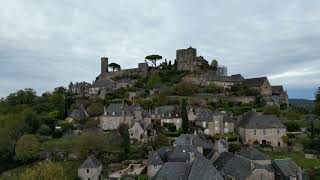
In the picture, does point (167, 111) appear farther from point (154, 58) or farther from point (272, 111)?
point (154, 58)

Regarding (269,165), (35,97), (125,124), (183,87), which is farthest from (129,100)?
(269,165)

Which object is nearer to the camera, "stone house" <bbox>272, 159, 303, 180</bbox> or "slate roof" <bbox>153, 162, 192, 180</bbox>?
"slate roof" <bbox>153, 162, 192, 180</bbox>

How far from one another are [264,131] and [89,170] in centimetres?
2573

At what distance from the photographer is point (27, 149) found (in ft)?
194

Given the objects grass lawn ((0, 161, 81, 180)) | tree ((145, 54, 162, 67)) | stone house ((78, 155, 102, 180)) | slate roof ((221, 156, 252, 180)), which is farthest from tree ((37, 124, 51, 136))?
tree ((145, 54, 162, 67))

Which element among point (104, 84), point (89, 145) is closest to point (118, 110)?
point (89, 145)

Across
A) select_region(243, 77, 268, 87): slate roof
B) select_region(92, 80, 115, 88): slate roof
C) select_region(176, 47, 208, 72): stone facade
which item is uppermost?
select_region(176, 47, 208, 72): stone facade

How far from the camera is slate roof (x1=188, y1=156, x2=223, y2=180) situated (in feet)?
136

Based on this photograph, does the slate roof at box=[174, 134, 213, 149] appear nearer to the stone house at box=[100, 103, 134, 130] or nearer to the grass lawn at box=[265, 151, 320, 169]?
the grass lawn at box=[265, 151, 320, 169]

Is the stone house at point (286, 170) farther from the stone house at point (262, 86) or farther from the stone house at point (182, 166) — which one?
the stone house at point (262, 86)

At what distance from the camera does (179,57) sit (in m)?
104

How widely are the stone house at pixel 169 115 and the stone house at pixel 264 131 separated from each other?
36.0 feet

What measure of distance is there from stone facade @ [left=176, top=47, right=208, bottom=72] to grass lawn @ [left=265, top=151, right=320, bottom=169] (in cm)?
4661

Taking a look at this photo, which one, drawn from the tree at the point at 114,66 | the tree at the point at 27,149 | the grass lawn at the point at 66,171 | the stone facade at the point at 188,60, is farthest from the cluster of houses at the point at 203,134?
the tree at the point at 114,66
